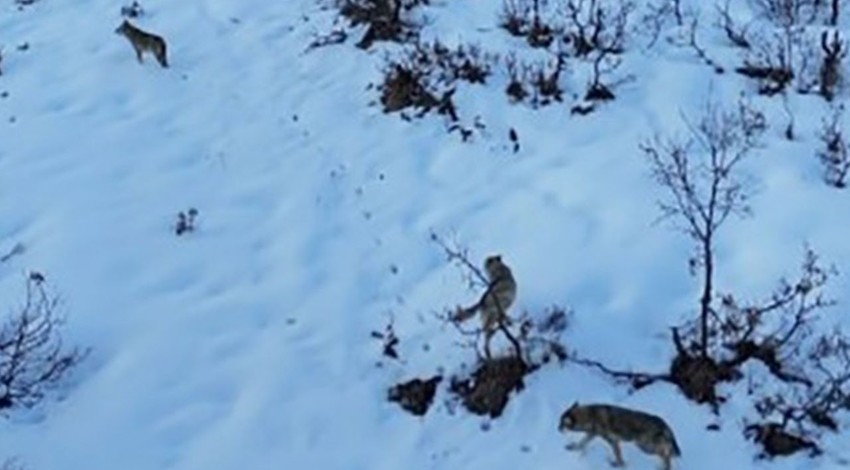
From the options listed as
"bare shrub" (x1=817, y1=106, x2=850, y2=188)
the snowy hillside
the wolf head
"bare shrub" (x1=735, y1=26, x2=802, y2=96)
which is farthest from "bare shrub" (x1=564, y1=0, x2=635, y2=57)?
the wolf head

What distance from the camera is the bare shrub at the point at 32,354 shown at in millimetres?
7973

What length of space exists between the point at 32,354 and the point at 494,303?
9.02ft

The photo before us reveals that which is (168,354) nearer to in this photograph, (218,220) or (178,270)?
(178,270)

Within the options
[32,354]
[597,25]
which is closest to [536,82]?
[597,25]

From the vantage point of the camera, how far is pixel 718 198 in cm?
923

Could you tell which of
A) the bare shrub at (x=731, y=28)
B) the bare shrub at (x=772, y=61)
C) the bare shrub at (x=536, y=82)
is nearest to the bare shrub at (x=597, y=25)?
the bare shrub at (x=536, y=82)

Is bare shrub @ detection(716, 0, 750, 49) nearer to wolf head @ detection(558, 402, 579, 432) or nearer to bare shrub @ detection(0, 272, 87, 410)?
wolf head @ detection(558, 402, 579, 432)

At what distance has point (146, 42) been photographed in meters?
11.6

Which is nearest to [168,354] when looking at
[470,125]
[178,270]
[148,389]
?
[148,389]

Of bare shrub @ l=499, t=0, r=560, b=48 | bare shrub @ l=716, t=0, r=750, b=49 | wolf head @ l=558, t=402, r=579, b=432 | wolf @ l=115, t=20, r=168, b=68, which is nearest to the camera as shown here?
wolf head @ l=558, t=402, r=579, b=432

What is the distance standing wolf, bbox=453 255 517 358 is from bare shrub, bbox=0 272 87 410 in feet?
7.68

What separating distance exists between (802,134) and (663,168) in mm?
1247

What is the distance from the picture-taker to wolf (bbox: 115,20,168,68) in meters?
11.6

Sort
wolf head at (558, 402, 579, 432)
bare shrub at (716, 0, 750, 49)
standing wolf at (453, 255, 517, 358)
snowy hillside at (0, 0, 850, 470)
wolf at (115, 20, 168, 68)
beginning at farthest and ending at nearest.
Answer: wolf at (115, 20, 168, 68)
bare shrub at (716, 0, 750, 49)
standing wolf at (453, 255, 517, 358)
snowy hillside at (0, 0, 850, 470)
wolf head at (558, 402, 579, 432)
